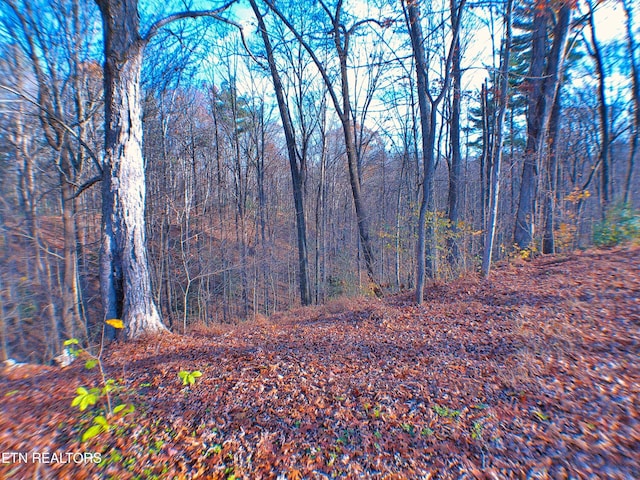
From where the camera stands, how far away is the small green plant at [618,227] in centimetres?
876

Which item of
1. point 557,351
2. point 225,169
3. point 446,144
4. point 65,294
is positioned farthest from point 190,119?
point 557,351

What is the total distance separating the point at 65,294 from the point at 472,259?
1311 centimetres

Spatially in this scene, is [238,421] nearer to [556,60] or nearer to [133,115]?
[133,115]

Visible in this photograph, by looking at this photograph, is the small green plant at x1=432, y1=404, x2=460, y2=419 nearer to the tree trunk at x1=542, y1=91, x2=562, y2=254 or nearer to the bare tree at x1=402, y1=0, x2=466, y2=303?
the bare tree at x1=402, y1=0, x2=466, y2=303

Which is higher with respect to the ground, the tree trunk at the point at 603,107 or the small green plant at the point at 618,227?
the tree trunk at the point at 603,107

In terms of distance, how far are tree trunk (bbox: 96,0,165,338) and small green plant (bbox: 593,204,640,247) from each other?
12.6m

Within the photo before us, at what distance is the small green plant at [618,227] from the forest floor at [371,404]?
15.5 feet

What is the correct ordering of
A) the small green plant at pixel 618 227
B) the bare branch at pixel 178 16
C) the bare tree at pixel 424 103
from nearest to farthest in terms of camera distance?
the bare branch at pixel 178 16 < the bare tree at pixel 424 103 < the small green plant at pixel 618 227

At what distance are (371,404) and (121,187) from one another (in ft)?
16.5

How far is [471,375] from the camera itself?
369 cm

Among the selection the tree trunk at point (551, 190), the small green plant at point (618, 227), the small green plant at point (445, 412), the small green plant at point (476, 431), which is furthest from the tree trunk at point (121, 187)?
the small green plant at point (618, 227)

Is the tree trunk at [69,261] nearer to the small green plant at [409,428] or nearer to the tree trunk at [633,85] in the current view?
the small green plant at [409,428]

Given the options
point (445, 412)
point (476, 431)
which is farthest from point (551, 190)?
point (476, 431)

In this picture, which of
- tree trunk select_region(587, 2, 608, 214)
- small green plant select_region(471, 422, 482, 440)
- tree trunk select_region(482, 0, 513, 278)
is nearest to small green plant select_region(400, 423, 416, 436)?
small green plant select_region(471, 422, 482, 440)
